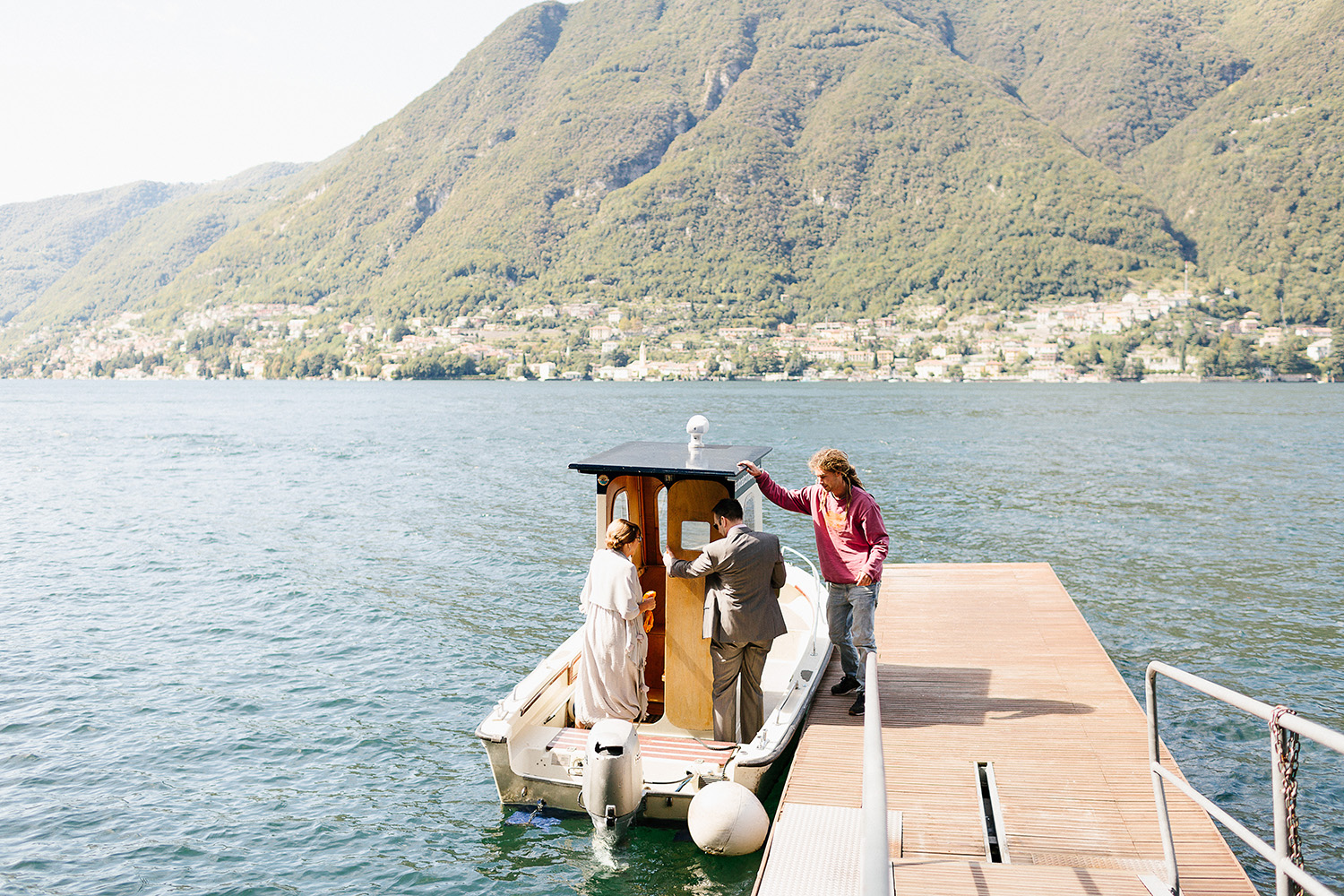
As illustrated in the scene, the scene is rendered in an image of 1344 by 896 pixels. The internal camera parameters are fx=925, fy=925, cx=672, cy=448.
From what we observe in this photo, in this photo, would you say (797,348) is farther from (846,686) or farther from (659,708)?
(659,708)

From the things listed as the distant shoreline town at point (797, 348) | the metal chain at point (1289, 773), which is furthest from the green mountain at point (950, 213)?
the metal chain at point (1289, 773)

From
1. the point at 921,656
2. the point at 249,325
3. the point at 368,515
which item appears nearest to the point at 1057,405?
the point at 368,515

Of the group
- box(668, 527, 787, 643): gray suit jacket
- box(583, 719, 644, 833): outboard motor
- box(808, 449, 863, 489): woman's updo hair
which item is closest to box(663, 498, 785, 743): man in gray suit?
box(668, 527, 787, 643): gray suit jacket

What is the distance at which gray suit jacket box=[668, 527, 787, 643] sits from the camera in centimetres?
Answer: 658

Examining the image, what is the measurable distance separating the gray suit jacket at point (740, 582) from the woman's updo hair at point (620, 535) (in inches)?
15.4

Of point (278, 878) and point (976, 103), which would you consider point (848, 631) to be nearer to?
point (278, 878)

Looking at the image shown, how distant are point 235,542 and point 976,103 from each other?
194356 mm

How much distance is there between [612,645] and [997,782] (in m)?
2.85

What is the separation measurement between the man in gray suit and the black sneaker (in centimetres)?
99

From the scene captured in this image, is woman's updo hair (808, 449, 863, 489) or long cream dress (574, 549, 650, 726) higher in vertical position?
woman's updo hair (808, 449, 863, 489)

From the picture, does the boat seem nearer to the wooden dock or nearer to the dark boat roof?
the dark boat roof

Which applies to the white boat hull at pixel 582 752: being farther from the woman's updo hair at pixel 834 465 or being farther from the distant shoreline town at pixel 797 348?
the distant shoreline town at pixel 797 348

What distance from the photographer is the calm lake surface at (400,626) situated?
766 centimetres

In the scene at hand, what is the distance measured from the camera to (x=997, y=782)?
625 cm
